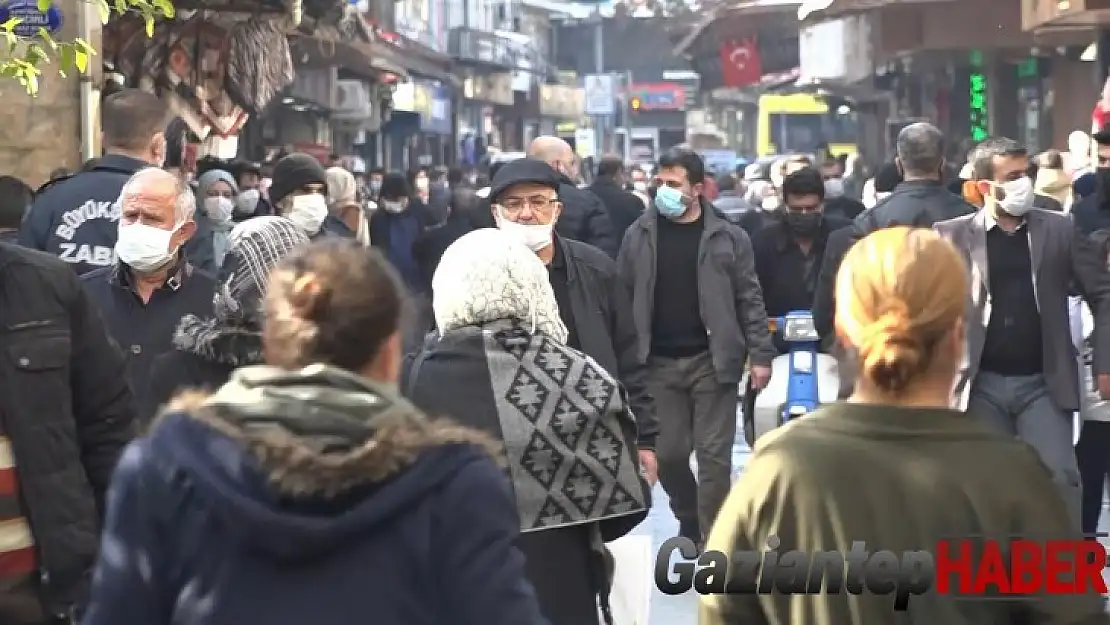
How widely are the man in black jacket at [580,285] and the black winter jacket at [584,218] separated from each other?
170 inches

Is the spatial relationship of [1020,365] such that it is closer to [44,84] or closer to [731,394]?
[731,394]

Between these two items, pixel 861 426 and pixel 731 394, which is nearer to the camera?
pixel 861 426

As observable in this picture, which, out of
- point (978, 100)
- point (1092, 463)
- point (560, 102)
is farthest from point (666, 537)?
point (560, 102)

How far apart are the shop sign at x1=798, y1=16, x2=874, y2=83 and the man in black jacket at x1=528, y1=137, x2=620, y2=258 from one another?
15324mm

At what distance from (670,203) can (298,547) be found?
6824mm

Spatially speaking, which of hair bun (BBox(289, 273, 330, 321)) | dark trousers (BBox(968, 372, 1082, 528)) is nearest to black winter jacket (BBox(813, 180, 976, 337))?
dark trousers (BBox(968, 372, 1082, 528))

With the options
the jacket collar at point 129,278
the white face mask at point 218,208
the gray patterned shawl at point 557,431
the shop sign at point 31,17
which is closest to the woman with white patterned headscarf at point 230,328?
the gray patterned shawl at point 557,431

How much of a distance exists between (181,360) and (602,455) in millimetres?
1126

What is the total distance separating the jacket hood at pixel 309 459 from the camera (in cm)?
315

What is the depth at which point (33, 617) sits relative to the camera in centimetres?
472

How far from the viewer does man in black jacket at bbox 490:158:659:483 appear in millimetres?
7117

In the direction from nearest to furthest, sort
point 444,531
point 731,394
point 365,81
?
point 444,531 < point 731,394 < point 365,81

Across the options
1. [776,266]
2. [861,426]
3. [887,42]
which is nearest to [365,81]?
[887,42]

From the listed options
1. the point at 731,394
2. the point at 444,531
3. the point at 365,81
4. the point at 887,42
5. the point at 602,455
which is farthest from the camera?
the point at 365,81
